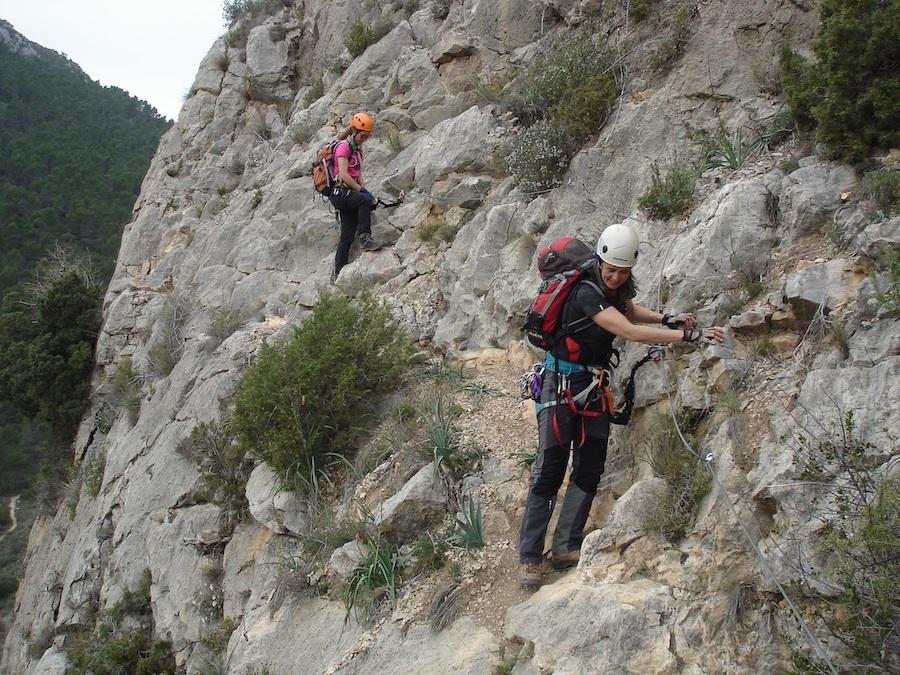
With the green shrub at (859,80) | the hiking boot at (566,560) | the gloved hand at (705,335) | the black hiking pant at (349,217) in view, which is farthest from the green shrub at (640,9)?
the hiking boot at (566,560)

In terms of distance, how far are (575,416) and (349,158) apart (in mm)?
6143

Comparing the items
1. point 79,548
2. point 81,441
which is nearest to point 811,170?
point 79,548

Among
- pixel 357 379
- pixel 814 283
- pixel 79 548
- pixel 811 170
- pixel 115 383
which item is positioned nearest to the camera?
pixel 814 283

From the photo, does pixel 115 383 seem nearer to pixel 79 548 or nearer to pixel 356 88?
pixel 79 548

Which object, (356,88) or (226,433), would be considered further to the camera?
(356,88)

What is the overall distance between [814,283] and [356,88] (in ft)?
32.4

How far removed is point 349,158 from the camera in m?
9.23

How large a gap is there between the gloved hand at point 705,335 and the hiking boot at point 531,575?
1.69 meters

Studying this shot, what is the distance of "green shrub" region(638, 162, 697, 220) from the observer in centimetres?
598

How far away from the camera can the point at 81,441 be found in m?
13.3

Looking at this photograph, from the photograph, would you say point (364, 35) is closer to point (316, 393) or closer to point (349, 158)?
point (349, 158)

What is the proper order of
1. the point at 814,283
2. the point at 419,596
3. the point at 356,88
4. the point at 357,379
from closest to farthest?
the point at 814,283, the point at 419,596, the point at 357,379, the point at 356,88

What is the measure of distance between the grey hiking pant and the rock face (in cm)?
29

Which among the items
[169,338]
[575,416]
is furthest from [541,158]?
[169,338]
